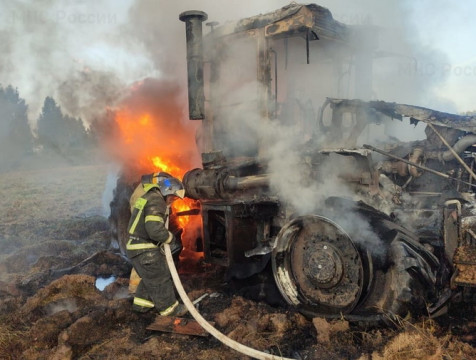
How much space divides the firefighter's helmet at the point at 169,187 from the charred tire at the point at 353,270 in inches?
53.3

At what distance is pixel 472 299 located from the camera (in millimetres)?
3869

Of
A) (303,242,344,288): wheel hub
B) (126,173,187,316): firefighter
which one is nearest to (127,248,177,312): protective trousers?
(126,173,187,316): firefighter

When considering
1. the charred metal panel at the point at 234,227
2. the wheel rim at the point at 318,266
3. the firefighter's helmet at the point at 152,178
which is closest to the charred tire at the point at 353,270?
the wheel rim at the point at 318,266

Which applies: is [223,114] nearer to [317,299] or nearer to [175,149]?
[175,149]

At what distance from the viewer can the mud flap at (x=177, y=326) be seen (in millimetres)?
4031

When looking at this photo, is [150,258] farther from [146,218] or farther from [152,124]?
[152,124]

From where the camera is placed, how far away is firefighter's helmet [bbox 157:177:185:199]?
4852 millimetres

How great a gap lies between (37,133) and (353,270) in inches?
1408

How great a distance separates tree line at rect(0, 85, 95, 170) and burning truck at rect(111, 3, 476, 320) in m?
24.8

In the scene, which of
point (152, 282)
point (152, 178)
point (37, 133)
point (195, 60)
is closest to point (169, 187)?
point (152, 178)

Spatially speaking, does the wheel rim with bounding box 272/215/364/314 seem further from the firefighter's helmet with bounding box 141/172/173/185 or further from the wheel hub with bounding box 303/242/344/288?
the firefighter's helmet with bounding box 141/172/173/185

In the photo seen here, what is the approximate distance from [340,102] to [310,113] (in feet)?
4.50

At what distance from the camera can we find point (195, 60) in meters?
6.10

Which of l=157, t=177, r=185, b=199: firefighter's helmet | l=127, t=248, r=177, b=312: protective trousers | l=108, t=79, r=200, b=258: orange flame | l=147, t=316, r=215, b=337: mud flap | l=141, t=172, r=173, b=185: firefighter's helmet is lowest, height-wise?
l=147, t=316, r=215, b=337: mud flap
